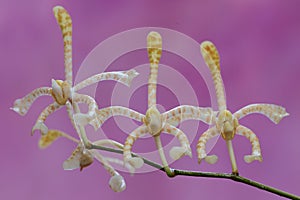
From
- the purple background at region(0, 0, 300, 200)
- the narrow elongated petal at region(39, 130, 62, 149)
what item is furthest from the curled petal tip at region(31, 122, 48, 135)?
the purple background at region(0, 0, 300, 200)

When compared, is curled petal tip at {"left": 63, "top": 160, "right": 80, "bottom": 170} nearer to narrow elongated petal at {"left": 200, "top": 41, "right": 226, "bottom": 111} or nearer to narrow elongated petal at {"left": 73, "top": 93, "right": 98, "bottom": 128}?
narrow elongated petal at {"left": 73, "top": 93, "right": 98, "bottom": 128}

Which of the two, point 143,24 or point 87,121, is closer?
point 87,121

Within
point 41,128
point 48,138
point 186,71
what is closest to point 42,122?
point 41,128

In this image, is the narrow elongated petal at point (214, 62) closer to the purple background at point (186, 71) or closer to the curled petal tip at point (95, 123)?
the curled petal tip at point (95, 123)

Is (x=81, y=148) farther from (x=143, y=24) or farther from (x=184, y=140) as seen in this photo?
(x=143, y=24)

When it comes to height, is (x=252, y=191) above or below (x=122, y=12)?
below

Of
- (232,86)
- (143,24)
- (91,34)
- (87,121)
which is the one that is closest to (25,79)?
(91,34)

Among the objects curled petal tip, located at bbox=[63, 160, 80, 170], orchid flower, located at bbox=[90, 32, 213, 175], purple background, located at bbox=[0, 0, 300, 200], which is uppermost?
purple background, located at bbox=[0, 0, 300, 200]

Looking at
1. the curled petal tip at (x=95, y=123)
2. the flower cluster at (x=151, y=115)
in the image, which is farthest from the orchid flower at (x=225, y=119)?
the curled petal tip at (x=95, y=123)
